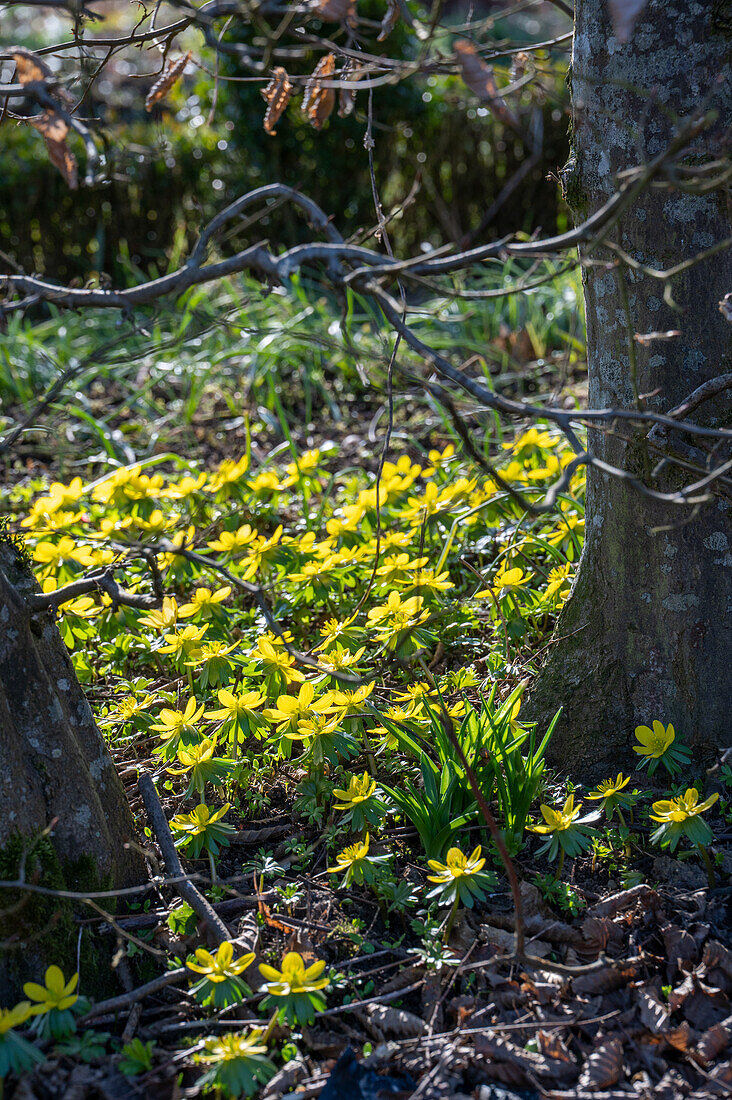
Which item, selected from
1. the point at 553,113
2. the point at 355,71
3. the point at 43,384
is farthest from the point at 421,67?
the point at 553,113

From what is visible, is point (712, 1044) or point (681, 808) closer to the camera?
point (712, 1044)

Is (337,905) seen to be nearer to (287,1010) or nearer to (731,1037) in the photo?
(287,1010)

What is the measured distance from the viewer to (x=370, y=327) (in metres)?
4.80

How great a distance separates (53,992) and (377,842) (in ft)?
2.23

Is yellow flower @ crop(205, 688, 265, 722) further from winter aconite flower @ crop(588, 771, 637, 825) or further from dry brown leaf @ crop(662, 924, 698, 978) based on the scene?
dry brown leaf @ crop(662, 924, 698, 978)

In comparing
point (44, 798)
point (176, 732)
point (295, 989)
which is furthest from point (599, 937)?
point (44, 798)

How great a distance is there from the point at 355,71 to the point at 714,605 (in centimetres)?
133

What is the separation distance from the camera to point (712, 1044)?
1.36 meters

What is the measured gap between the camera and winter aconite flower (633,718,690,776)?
1743 mm

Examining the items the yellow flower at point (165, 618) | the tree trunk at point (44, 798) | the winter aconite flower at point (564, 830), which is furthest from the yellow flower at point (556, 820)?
the yellow flower at point (165, 618)

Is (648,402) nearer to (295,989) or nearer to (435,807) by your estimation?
(435,807)

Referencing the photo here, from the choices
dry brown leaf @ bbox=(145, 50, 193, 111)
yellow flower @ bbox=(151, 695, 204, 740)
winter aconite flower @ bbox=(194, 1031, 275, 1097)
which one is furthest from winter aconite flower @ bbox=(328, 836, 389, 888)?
dry brown leaf @ bbox=(145, 50, 193, 111)

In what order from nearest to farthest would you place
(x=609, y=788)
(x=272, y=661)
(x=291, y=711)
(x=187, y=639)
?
1. (x=609, y=788)
2. (x=291, y=711)
3. (x=272, y=661)
4. (x=187, y=639)

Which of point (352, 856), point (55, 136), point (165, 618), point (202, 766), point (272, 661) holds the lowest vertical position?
point (352, 856)
